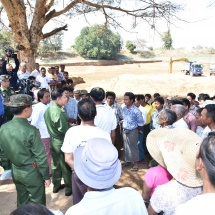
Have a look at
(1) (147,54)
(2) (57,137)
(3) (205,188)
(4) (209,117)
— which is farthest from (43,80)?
(1) (147,54)

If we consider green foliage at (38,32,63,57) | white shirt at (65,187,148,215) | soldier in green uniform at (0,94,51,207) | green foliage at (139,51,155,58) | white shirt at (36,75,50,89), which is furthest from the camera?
green foliage at (139,51,155,58)

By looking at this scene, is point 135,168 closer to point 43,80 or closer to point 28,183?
point 28,183

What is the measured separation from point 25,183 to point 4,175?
1824 millimetres

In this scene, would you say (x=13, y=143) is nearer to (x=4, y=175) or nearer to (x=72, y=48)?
(x=4, y=175)

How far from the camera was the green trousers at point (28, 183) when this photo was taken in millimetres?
2529

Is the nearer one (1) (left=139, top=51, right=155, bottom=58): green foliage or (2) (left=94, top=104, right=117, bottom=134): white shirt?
(2) (left=94, top=104, right=117, bottom=134): white shirt

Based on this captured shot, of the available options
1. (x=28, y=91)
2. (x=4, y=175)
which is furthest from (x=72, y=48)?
(x=4, y=175)

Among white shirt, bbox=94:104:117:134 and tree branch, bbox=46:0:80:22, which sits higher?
tree branch, bbox=46:0:80:22

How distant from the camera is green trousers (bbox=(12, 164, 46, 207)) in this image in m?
2.53

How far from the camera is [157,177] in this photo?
6.23 feet

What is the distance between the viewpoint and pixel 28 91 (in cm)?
677

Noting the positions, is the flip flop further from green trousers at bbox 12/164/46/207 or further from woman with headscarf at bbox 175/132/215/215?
woman with headscarf at bbox 175/132/215/215

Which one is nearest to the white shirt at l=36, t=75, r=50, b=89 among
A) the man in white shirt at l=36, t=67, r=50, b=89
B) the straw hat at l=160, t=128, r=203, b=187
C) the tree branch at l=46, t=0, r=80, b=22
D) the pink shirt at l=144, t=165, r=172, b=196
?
the man in white shirt at l=36, t=67, r=50, b=89

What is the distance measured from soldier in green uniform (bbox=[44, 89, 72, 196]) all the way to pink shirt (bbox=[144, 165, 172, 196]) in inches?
64.8
